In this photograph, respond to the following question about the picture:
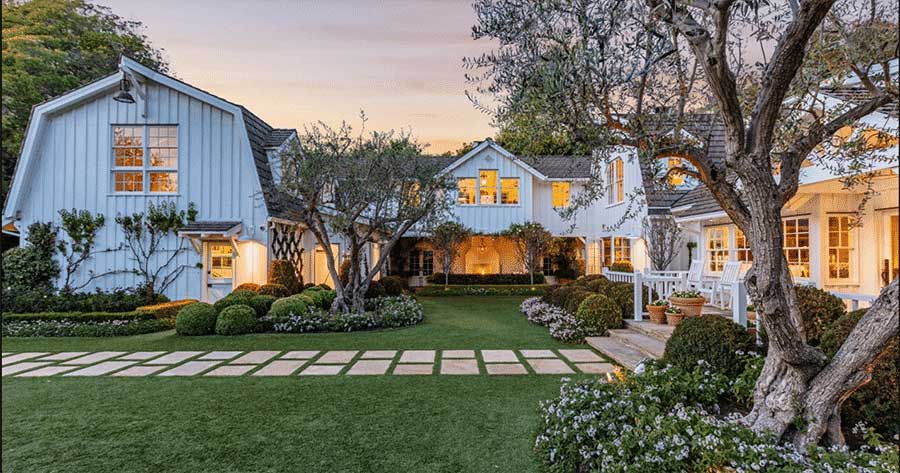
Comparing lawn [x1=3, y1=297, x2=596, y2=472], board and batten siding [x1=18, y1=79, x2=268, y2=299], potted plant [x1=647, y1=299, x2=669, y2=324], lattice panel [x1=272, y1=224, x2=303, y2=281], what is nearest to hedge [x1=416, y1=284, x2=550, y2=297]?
lattice panel [x1=272, y1=224, x2=303, y2=281]

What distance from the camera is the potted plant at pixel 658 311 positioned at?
27.5 ft

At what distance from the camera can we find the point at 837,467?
9.22 feet

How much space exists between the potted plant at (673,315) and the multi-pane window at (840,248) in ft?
9.76

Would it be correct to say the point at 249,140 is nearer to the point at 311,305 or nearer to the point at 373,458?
the point at 311,305

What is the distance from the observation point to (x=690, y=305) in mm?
7754

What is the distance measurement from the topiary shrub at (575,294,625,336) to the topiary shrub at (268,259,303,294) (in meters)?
7.63

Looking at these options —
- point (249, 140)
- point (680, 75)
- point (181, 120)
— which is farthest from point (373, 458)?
point (181, 120)

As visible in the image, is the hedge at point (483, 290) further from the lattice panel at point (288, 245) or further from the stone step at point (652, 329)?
the stone step at point (652, 329)

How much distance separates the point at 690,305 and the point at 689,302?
0.17 ft

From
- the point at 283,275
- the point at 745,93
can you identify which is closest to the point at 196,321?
the point at 283,275

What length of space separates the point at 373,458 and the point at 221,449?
136 centimetres

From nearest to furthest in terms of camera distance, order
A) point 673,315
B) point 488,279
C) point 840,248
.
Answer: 1. point 673,315
2. point 840,248
3. point 488,279

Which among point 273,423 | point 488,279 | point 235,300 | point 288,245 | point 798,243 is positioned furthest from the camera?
point 488,279

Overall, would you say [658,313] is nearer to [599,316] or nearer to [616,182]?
[599,316]
